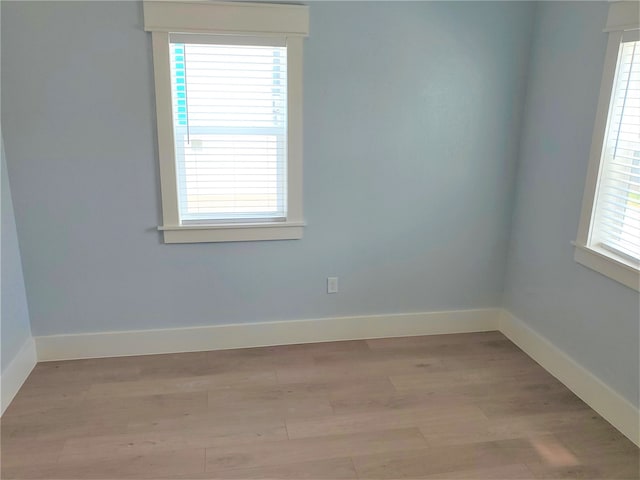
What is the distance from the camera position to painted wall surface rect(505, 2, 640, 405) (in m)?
2.40

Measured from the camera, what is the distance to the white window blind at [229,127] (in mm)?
2623

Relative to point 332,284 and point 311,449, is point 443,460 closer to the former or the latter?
point 311,449

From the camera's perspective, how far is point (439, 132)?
117 inches

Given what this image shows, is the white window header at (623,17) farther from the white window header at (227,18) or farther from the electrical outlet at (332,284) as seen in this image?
the electrical outlet at (332,284)

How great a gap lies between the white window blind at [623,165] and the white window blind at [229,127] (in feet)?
5.47

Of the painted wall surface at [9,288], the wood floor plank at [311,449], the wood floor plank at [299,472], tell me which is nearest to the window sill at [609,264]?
the wood floor plank at [311,449]

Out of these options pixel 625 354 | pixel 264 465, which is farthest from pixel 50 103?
pixel 625 354

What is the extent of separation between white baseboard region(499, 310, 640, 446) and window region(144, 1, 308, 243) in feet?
5.09

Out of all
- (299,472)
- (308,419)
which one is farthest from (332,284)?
(299,472)

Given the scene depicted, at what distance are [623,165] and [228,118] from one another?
2019 mm

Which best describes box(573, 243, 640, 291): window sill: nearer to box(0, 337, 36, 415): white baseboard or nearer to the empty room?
the empty room

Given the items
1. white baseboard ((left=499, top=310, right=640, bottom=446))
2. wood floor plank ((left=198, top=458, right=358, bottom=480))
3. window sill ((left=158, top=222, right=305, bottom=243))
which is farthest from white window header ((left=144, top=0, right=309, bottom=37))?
white baseboard ((left=499, top=310, right=640, bottom=446))

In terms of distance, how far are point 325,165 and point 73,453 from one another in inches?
75.5

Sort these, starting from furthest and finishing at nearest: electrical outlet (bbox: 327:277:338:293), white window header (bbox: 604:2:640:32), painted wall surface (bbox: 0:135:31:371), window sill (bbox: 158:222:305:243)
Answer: electrical outlet (bbox: 327:277:338:293) < window sill (bbox: 158:222:305:243) < painted wall surface (bbox: 0:135:31:371) < white window header (bbox: 604:2:640:32)
